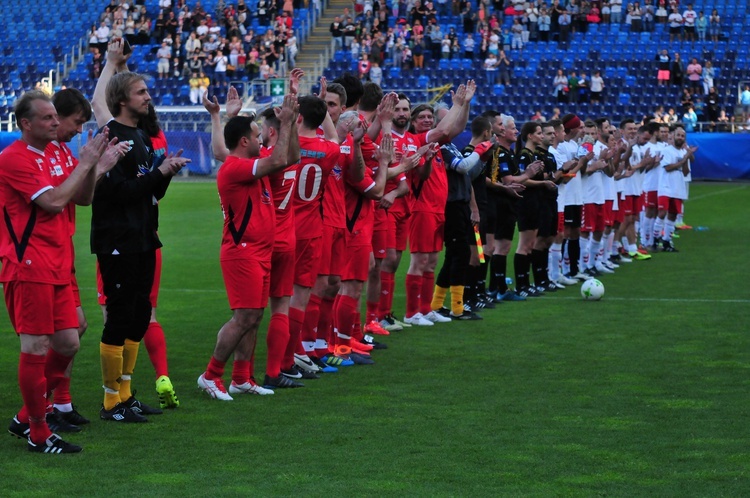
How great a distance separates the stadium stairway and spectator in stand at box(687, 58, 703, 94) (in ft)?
38.8

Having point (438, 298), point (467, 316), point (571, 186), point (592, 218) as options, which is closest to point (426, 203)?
point (438, 298)

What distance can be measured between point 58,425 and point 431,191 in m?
4.97

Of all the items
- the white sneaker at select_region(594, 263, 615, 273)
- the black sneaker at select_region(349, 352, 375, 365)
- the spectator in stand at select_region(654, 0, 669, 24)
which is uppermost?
the spectator in stand at select_region(654, 0, 669, 24)

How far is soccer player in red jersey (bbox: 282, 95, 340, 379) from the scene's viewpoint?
27.5ft

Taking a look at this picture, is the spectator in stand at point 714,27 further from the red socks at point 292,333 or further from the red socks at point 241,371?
the red socks at point 241,371

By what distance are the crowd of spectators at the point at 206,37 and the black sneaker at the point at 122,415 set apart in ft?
103

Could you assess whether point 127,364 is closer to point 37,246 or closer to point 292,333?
point 37,246

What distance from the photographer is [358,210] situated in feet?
30.9

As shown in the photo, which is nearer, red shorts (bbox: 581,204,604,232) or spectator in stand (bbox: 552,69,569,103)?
red shorts (bbox: 581,204,604,232)

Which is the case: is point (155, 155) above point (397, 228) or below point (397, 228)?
above

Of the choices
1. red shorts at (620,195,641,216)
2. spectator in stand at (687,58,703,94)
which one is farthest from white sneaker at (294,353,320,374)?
spectator in stand at (687,58,703,94)


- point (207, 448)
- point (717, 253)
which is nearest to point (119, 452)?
point (207, 448)

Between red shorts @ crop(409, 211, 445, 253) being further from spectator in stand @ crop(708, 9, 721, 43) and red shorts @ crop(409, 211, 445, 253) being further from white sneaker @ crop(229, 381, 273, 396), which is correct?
spectator in stand @ crop(708, 9, 721, 43)

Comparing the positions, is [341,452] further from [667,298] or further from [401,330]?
[667,298]
